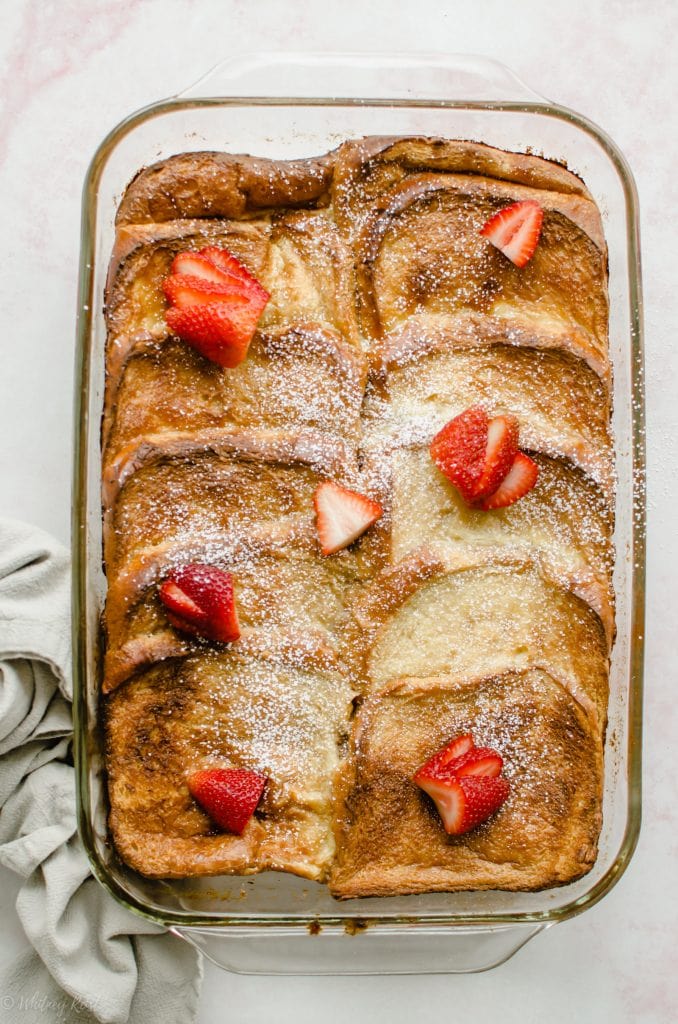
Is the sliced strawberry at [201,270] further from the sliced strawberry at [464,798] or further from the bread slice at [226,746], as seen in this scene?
the sliced strawberry at [464,798]

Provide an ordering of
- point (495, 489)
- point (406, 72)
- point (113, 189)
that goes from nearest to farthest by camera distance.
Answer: point (495, 489), point (113, 189), point (406, 72)

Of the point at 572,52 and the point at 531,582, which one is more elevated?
the point at 572,52

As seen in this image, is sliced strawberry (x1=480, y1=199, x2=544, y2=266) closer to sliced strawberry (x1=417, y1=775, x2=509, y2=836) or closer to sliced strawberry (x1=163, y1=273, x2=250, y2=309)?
sliced strawberry (x1=163, y1=273, x2=250, y2=309)

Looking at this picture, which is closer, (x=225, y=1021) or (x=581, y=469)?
(x=581, y=469)

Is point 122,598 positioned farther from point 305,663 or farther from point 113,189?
point 113,189

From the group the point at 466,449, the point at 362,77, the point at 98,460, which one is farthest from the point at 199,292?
the point at 362,77

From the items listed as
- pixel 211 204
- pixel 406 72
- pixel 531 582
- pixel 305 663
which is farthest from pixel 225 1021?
pixel 406 72

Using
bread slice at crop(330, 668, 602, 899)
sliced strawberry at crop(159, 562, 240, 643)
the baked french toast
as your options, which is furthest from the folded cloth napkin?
bread slice at crop(330, 668, 602, 899)
